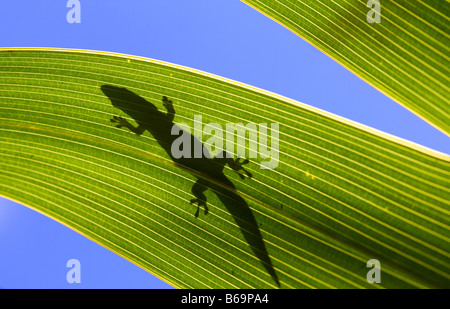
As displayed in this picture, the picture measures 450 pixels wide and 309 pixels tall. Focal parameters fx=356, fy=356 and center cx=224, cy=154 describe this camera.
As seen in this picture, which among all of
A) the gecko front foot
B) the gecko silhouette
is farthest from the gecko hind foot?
the gecko front foot

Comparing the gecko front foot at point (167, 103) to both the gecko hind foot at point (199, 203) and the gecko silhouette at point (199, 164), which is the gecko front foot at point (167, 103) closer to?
the gecko silhouette at point (199, 164)

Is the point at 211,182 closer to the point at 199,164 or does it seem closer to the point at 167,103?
the point at 199,164

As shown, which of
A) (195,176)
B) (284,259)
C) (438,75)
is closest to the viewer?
(438,75)

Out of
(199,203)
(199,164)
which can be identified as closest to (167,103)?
(199,164)

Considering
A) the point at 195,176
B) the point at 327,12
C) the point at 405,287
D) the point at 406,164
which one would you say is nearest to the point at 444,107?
the point at 406,164

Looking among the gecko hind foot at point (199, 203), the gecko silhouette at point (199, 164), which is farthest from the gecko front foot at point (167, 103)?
the gecko hind foot at point (199, 203)

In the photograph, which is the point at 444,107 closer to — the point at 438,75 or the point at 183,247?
the point at 438,75

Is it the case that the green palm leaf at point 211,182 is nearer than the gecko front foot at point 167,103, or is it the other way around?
the green palm leaf at point 211,182
